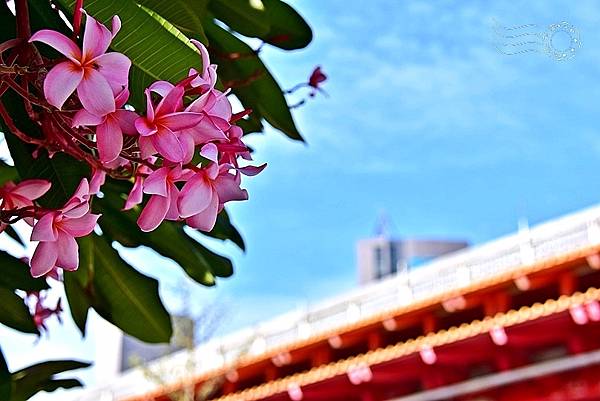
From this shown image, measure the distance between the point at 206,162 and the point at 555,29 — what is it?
0.39 metres

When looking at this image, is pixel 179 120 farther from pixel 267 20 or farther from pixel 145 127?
pixel 267 20

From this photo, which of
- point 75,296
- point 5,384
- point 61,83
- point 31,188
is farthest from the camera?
point 75,296

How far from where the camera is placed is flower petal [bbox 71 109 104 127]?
391 millimetres

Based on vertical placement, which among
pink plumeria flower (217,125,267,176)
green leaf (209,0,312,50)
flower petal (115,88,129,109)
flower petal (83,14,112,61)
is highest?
green leaf (209,0,312,50)

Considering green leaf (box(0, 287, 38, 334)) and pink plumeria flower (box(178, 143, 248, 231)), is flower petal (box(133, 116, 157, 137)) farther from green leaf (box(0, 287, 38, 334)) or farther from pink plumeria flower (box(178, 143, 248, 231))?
green leaf (box(0, 287, 38, 334))

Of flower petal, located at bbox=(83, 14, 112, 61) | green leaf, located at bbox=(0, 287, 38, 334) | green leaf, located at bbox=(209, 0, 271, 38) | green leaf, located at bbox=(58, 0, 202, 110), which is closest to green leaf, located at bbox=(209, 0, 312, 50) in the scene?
green leaf, located at bbox=(209, 0, 271, 38)

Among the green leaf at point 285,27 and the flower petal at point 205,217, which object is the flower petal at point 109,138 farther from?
the green leaf at point 285,27

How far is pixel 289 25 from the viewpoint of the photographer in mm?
988

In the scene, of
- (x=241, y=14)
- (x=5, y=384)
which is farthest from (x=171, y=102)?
(x=241, y=14)

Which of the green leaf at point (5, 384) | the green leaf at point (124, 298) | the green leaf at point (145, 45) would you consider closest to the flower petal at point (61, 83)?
the green leaf at point (145, 45)

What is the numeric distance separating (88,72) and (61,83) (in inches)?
0.4

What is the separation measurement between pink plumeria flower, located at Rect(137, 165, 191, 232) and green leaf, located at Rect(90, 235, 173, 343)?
0.59 metres

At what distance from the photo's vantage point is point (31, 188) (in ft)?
1.57

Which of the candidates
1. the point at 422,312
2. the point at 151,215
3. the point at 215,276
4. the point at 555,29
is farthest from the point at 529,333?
the point at 151,215
